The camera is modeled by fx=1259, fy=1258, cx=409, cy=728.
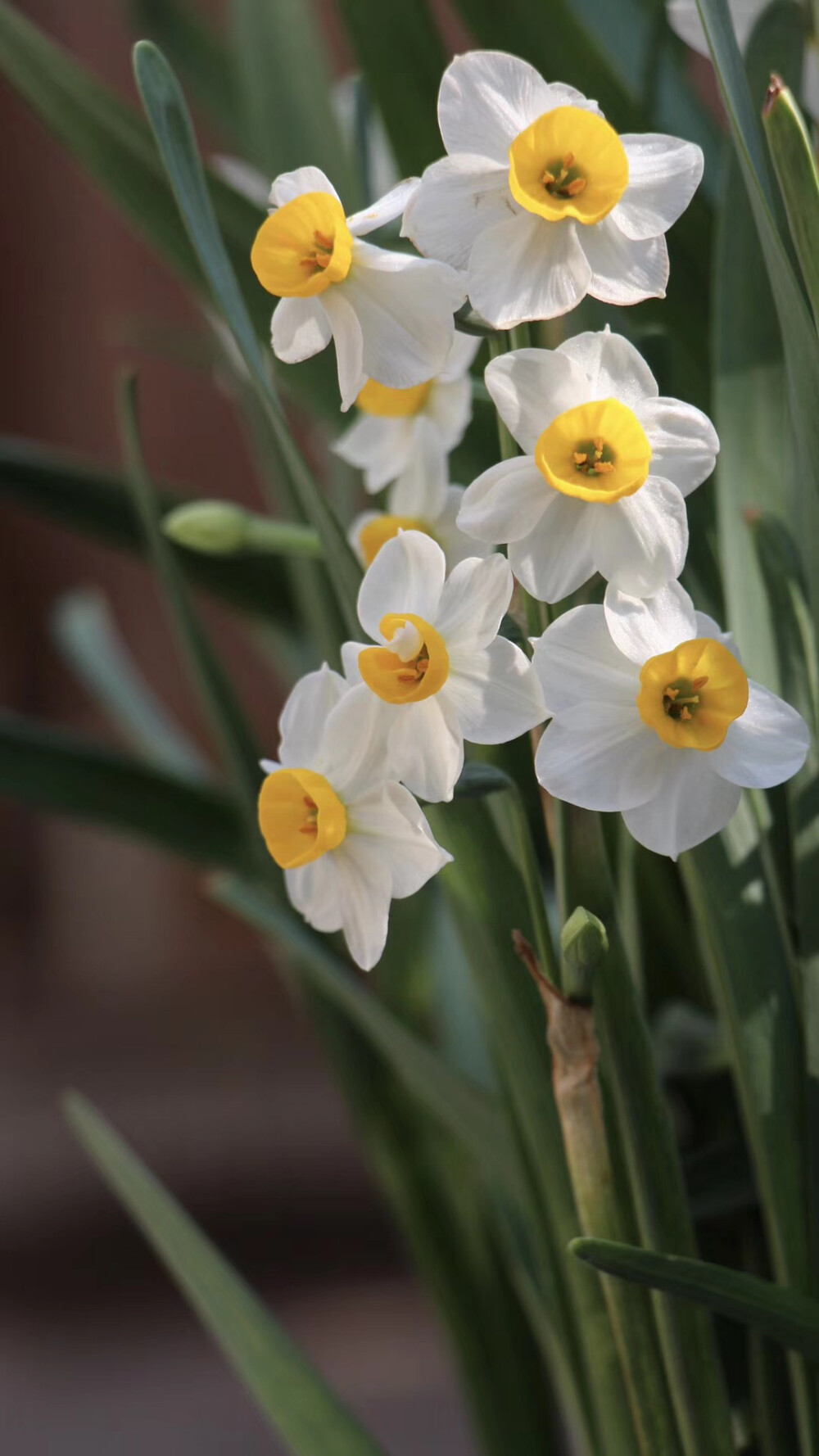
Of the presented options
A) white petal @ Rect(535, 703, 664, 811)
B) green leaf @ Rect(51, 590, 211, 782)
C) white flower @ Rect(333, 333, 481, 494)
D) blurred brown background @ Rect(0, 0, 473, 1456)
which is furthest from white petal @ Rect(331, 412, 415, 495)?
blurred brown background @ Rect(0, 0, 473, 1456)

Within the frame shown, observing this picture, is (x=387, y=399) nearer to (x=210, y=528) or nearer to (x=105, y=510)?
(x=210, y=528)

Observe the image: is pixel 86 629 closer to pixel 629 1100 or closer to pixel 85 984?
pixel 629 1100

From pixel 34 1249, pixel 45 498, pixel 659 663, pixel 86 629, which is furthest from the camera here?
pixel 34 1249

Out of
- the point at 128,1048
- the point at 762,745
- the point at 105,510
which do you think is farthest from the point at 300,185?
the point at 128,1048

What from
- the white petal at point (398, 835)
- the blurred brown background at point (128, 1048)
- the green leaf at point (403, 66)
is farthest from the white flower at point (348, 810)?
the blurred brown background at point (128, 1048)

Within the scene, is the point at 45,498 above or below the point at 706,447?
above

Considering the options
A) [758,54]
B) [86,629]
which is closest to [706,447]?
[758,54]

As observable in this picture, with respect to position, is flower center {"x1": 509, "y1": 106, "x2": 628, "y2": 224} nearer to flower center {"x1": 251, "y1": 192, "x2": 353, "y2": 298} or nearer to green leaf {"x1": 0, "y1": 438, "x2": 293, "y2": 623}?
flower center {"x1": 251, "y1": 192, "x2": 353, "y2": 298}

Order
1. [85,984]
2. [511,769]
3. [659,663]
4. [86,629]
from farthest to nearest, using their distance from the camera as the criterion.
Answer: [85,984] < [86,629] < [511,769] < [659,663]
